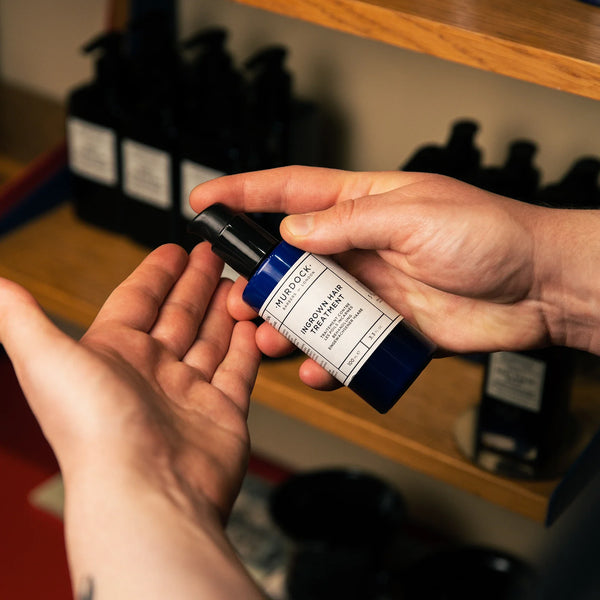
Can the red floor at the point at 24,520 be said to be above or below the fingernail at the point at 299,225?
below

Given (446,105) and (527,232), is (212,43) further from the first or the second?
(527,232)

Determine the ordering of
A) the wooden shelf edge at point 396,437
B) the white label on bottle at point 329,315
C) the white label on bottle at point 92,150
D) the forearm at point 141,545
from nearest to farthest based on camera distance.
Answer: the forearm at point 141,545 < the white label on bottle at point 329,315 < the wooden shelf edge at point 396,437 < the white label on bottle at point 92,150

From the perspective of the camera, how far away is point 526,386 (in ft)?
2.42

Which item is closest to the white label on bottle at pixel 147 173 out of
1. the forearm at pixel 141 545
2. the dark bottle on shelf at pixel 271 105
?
the dark bottle on shelf at pixel 271 105

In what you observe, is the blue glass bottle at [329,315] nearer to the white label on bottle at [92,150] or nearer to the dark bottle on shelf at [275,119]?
the dark bottle on shelf at [275,119]

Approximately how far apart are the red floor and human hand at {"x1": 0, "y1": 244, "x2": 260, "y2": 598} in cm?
45

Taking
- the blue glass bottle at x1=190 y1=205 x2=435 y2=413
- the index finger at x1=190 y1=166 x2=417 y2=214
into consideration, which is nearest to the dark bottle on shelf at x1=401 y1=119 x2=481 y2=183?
the index finger at x1=190 y1=166 x2=417 y2=214

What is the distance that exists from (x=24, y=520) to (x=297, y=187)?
66 cm

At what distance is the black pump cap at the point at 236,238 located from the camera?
602 millimetres

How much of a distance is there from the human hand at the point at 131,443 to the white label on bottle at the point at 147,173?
33 centimetres

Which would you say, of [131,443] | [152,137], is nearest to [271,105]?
[152,137]

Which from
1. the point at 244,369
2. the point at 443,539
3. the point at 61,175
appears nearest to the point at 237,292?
the point at 244,369

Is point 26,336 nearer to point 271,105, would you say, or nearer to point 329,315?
point 329,315

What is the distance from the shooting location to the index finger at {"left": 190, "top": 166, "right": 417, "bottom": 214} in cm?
66
